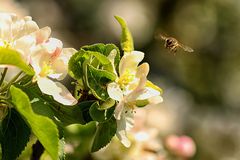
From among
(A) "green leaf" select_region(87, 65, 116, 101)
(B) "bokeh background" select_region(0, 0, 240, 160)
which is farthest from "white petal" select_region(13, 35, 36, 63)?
(B) "bokeh background" select_region(0, 0, 240, 160)

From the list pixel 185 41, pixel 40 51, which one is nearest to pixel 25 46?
pixel 40 51

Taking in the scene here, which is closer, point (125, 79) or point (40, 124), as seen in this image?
point (40, 124)

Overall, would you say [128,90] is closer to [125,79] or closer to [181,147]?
[125,79]

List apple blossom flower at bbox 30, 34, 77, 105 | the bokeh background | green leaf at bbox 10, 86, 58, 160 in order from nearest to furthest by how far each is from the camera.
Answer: green leaf at bbox 10, 86, 58, 160
apple blossom flower at bbox 30, 34, 77, 105
the bokeh background

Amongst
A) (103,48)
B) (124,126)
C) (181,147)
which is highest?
(103,48)

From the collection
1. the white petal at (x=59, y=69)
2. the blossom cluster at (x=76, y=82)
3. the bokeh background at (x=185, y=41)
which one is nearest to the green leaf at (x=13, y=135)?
the blossom cluster at (x=76, y=82)

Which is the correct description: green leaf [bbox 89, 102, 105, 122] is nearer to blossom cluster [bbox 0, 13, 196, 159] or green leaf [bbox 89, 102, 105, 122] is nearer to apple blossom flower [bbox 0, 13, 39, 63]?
blossom cluster [bbox 0, 13, 196, 159]

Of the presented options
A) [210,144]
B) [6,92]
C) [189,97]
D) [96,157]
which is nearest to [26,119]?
[6,92]
